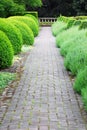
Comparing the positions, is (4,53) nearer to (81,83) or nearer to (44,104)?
(81,83)

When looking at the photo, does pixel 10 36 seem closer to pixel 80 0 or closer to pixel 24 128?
pixel 24 128

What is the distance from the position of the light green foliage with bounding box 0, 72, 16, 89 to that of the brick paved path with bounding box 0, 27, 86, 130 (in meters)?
0.30

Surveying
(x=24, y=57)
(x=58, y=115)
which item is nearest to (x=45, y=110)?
(x=58, y=115)

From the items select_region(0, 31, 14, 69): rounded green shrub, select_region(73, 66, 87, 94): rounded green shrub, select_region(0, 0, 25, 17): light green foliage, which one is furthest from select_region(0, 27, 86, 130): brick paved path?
select_region(0, 0, 25, 17): light green foliage

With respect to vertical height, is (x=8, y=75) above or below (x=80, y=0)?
above

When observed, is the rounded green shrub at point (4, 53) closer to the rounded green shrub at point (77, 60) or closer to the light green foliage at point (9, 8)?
the rounded green shrub at point (77, 60)

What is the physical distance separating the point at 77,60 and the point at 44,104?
3.33m

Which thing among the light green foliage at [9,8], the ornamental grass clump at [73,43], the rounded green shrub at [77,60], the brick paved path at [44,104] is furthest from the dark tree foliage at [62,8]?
the brick paved path at [44,104]

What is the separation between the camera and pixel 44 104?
7.14m

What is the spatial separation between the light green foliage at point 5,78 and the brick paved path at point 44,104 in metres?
0.30

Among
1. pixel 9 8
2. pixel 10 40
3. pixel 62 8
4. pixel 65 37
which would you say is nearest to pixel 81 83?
pixel 10 40

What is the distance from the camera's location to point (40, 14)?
57.0 m

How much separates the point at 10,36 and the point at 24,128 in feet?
29.4

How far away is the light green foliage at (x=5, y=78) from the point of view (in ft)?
29.5
